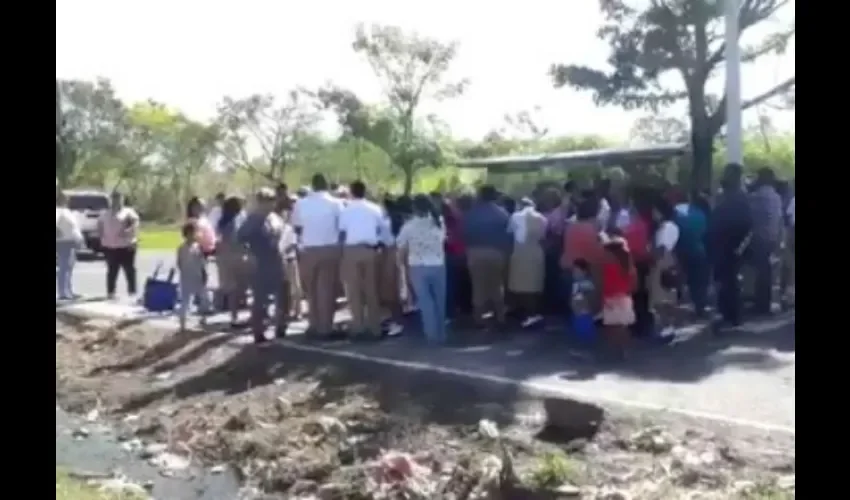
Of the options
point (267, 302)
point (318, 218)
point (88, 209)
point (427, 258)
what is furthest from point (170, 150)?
point (427, 258)

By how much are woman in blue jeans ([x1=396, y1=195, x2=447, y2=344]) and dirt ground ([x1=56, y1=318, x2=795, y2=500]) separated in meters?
1.04

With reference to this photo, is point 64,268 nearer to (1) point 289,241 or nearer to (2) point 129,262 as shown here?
(2) point 129,262

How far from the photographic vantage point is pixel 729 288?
12242mm

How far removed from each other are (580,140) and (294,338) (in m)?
25.3

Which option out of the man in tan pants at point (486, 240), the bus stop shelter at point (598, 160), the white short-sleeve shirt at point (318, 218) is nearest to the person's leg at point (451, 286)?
the man in tan pants at point (486, 240)

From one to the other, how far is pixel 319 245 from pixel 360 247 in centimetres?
47

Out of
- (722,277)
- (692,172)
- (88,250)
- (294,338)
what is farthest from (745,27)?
(88,250)

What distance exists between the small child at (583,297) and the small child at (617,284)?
23 cm

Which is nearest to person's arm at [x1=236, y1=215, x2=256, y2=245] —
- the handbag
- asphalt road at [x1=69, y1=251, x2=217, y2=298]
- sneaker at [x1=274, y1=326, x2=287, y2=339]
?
sneaker at [x1=274, y1=326, x2=287, y2=339]

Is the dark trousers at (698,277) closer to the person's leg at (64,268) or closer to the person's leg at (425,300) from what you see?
the person's leg at (425,300)

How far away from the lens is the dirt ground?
25.5 feet
